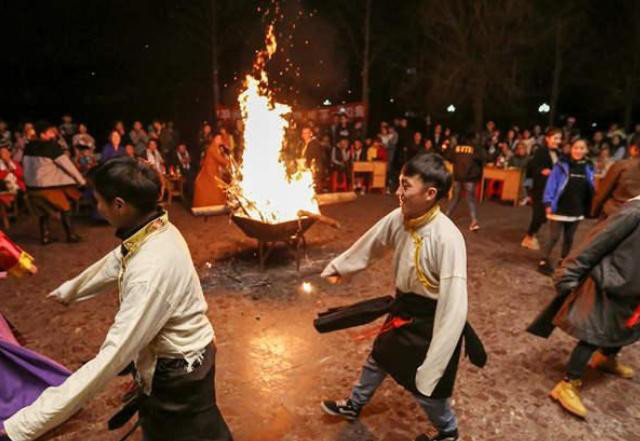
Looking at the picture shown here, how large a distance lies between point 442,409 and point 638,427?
6.21 ft

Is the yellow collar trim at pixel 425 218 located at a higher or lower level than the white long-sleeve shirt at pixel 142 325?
higher

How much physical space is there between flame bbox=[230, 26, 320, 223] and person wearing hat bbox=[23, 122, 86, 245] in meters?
2.88

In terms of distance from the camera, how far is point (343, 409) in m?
3.88

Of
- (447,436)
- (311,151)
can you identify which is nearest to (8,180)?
(311,151)

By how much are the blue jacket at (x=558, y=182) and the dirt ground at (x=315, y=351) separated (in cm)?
114

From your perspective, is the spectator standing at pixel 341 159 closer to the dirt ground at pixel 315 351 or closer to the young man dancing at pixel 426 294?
the dirt ground at pixel 315 351

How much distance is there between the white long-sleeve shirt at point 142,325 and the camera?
1.99 meters

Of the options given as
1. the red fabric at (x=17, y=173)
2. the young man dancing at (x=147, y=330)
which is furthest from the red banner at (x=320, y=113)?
the young man dancing at (x=147, y=330)

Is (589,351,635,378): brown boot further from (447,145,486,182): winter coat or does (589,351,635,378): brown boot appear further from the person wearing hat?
the person wearing hat

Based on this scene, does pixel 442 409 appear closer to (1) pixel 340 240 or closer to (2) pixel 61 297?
(2) pixel 61 297

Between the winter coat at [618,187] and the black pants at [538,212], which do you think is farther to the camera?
the black pants at [538,212]

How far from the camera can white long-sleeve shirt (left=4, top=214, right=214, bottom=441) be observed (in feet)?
6.54

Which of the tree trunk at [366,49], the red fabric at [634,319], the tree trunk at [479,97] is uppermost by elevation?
the tree trunk at [366,49]

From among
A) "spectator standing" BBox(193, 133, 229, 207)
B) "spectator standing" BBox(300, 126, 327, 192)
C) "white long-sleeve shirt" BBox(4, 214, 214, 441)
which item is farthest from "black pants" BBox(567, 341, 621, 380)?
"spectator standing" BBox(300, 126, 327, 192)
